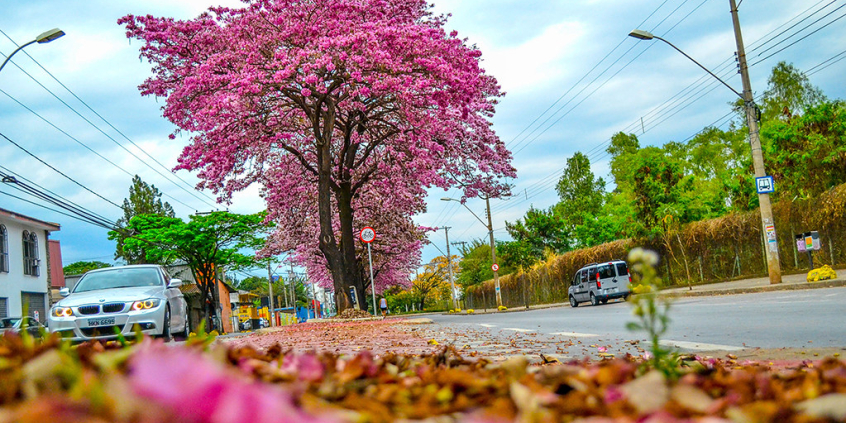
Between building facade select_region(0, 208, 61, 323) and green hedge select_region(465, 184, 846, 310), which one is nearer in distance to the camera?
green hedge select_region(465, 184, 846, 310)

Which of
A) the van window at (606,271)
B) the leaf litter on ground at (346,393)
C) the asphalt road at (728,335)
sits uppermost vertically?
the leaf litter on ground at (346,393)

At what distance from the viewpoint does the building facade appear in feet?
100

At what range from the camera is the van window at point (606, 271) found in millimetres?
27394

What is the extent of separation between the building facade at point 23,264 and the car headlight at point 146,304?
23.4 m

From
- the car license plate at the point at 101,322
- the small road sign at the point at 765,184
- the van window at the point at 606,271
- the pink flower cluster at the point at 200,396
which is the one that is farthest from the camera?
the van window at the point at 606,271

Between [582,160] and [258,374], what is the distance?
5788cm

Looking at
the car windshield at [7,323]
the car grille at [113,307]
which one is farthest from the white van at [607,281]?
the car windshield at [7,323]

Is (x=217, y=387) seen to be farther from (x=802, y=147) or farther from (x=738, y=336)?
(x=802, y=147)

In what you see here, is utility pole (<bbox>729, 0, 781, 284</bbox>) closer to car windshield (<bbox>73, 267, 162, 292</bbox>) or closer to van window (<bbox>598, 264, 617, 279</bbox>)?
van window (<bbox>598, 264, 617, 279</bbox>)

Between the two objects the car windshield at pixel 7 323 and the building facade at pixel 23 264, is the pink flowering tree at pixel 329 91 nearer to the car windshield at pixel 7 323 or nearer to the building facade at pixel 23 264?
the car windshield at pixel 7 323

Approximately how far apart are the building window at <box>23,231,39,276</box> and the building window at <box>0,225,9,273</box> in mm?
2061

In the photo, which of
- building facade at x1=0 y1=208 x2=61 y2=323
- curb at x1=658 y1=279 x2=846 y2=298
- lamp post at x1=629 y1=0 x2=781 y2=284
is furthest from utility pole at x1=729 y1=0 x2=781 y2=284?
building facade at x1=0 y1=208 x2=61 y2=323

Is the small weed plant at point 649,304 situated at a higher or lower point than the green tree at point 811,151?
lower

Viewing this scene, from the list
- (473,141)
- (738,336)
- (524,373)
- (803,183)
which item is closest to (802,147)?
(803,183)
